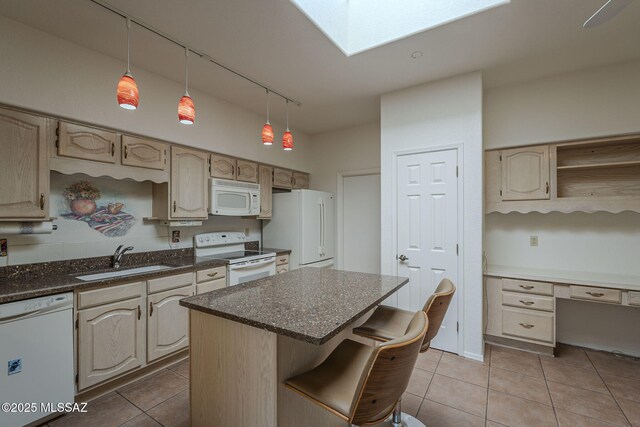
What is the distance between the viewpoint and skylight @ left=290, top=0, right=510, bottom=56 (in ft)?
6.55

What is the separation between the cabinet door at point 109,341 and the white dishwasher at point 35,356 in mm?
95

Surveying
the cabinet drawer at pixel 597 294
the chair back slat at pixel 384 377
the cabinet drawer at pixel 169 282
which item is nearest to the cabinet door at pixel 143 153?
the cabinet drawer at pixel 169 282

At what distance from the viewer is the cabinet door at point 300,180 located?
14.6ft

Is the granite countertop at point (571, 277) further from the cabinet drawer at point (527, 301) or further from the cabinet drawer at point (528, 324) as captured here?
the cabinet drawer at point (528, 324)

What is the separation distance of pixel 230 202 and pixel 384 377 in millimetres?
2786

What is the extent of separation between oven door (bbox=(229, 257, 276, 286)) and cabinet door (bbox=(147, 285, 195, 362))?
0.47m

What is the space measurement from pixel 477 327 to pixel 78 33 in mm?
4117

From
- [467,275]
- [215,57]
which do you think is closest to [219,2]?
[215,57]

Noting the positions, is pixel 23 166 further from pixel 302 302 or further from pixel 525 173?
pixel 525 173

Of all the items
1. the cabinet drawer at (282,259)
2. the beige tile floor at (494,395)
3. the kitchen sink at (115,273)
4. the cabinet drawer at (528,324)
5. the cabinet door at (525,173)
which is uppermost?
the cabinet door at (525,173)

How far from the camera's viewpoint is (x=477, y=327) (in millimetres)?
2662

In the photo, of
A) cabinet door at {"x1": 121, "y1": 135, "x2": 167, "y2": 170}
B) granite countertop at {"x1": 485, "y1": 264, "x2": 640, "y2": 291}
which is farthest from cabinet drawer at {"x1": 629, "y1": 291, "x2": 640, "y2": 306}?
cabinet door at {"x1": 121, "y1": 135, "x2": 167, "y2": 170}

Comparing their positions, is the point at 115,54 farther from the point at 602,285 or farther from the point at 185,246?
the point at 602,285

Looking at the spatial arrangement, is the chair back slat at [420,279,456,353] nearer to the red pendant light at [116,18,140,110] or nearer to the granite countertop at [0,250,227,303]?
the red pendant light at [116,18,140,110]
